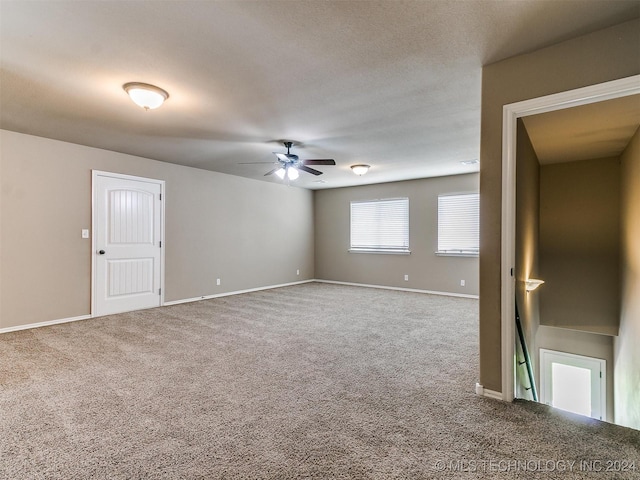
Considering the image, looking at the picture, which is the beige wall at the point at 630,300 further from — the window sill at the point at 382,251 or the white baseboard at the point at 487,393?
the window sill at the point at 382,251

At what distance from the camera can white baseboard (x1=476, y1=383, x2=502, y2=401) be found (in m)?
2.48

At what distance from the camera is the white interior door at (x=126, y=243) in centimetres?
500

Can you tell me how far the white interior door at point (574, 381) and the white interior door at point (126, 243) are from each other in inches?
282

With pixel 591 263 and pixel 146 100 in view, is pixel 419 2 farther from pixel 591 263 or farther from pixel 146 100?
pixel 591 263

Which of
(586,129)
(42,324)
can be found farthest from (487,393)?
(42,324)

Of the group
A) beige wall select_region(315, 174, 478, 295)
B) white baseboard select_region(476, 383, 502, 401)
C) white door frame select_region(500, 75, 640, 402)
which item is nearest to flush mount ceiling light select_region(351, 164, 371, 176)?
beige wall select_region(315, 174, 478, 295)

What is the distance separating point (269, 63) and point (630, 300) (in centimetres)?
503

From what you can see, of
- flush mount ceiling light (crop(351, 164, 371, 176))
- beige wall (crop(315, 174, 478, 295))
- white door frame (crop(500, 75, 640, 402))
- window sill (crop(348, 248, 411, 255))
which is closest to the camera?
white door frame (crop(500, 75, 640, 402))

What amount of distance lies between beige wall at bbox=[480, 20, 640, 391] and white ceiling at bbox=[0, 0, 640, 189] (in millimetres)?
107

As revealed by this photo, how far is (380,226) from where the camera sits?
25.9ft

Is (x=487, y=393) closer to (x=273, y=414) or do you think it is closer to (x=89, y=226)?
(x=273, y=414)

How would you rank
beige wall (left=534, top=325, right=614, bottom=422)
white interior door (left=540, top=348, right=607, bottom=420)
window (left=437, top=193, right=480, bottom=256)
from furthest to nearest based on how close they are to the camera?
1. window (left=437, top=193, right=480, bottom=256)
2. white interior door (left=540, top=348, right=607, bottom=420)
3. beige wall (left=534, top=325, right=614, bottom=422)

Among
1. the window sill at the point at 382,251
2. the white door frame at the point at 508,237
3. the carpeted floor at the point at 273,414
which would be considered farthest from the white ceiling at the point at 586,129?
the window sill at the point at 382,251

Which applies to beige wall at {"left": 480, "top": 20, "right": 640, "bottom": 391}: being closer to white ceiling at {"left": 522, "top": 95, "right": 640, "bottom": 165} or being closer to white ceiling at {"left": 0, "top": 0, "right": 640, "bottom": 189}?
white ceiling at {"left": 0, "top": 0, "right": 640, "bottom": 189}
